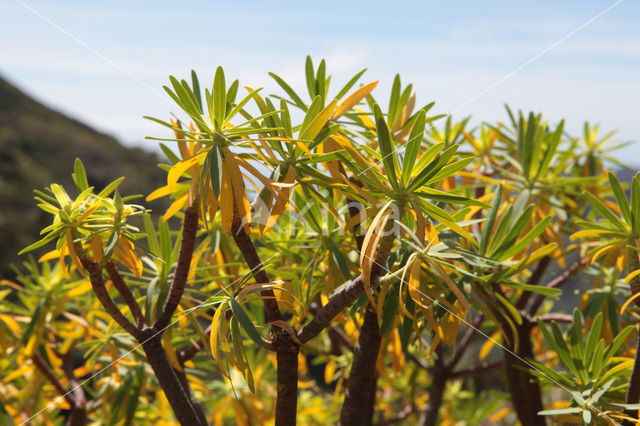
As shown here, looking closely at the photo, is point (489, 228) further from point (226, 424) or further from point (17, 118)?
point (17, 118)

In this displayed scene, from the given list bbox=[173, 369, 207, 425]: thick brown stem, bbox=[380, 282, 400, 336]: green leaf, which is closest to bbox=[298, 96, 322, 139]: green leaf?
bbox=[380, 282, 400, 336]: green leaf

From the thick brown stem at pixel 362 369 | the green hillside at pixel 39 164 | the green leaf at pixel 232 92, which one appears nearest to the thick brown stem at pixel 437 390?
the thick brown stem at pixel 362 369

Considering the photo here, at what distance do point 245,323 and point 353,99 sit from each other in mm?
310

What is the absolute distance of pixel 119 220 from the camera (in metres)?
0.56

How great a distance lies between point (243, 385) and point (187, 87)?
0.84 meters

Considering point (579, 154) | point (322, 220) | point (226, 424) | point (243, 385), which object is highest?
point (579, 154)

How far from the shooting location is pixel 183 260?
59cm

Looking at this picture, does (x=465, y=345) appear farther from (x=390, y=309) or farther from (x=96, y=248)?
(x=96, y=248)

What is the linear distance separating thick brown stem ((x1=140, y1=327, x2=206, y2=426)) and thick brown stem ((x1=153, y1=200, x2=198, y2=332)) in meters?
0.02

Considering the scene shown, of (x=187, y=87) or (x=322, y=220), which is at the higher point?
(x=187, y=87)

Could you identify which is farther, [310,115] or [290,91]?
[290,91]

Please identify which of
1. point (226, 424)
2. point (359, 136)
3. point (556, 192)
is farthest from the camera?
point (226, 424)

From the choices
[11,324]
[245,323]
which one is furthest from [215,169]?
[11,324]

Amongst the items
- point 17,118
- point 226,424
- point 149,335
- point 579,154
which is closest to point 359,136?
point 149,335
